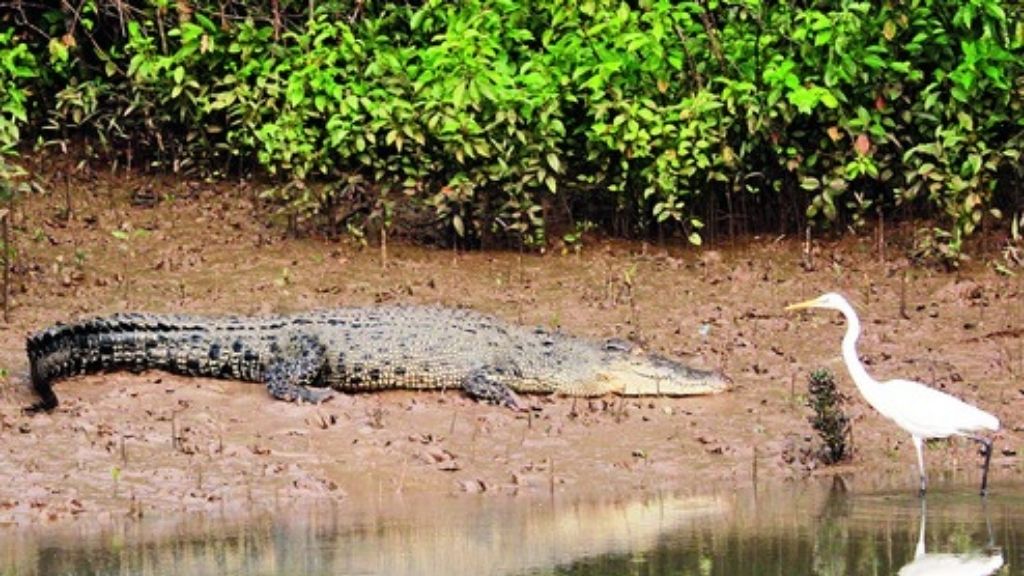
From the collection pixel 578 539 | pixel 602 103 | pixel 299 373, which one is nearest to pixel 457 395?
pixel 299 373

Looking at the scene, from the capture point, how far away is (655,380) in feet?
38.9

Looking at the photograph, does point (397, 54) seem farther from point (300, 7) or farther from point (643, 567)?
point (643, 567)

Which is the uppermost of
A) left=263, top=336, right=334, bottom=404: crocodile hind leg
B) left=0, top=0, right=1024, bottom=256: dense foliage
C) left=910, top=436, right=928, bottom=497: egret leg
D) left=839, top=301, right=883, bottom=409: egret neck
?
left=0, top=0, right=1024, bottom=256: dense foliage

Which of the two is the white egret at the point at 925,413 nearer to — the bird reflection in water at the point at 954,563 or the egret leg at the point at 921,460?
the egret leg at the point at 921,460

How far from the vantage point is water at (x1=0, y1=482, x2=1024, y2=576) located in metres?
8.26

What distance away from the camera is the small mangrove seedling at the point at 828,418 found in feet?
34.4

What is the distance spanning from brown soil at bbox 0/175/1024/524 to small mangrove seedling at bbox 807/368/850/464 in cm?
8

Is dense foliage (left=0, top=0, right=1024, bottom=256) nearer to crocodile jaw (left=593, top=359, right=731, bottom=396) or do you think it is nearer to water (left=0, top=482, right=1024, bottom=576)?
crocodile jaw (left=593, top=359, right=731, bottom=396)

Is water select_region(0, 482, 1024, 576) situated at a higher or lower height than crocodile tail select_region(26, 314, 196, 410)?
lower

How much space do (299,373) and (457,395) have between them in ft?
3.03

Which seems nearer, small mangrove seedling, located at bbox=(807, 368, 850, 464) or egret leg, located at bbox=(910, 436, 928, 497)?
egret leg, located at bbox=(910, 436, 928, 497)

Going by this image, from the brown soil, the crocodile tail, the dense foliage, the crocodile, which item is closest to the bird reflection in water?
the brown soil

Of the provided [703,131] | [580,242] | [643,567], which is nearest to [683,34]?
[703,131]

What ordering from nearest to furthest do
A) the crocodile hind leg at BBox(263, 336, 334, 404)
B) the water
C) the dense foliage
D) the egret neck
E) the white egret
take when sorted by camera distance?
the water, the white egret, the egret neck, the crocodile hind leg at BBox(263, 336, 334, 404), the dense foliage
